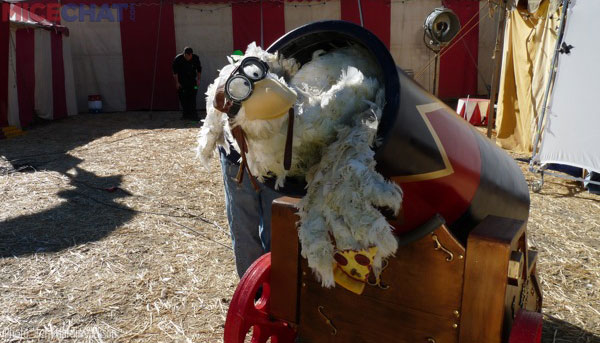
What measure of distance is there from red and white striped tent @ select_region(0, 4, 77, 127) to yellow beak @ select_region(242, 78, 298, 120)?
7.81m

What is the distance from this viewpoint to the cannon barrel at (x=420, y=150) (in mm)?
1256

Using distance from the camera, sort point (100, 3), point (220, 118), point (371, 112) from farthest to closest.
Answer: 1. point (100, 3)
2. point (220, 118)
3. point (371, 112)

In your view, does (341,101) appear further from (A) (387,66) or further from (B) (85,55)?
(B) (85,55)

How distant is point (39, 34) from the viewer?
8789mm

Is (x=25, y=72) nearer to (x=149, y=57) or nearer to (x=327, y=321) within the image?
(x=149, y=57)

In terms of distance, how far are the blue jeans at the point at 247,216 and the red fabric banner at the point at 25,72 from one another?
23.7ft

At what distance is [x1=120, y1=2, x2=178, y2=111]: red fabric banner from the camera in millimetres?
10469

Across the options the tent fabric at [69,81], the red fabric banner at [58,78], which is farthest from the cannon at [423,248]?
the tent fabric at [69,81]

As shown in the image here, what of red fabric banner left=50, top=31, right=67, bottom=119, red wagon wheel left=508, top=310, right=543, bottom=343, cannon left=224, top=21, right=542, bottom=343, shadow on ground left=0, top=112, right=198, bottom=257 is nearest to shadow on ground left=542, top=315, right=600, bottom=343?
cannon left=224, top=21, right=542, bottom=343

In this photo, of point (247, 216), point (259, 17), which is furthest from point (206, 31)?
point (247, 216)

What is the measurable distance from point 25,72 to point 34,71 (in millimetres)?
275

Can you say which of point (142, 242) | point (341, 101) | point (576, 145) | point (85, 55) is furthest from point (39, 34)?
point (341, 101)

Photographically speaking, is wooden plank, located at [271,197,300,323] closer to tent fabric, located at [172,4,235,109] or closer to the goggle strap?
the goggle strap

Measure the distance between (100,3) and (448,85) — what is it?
7.58m
